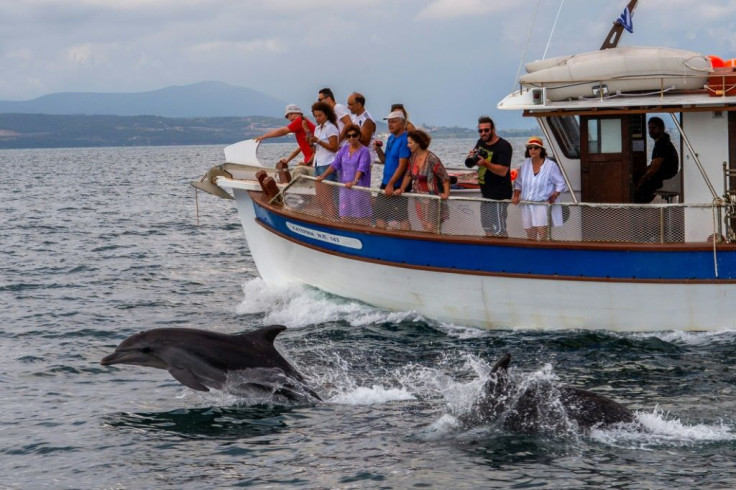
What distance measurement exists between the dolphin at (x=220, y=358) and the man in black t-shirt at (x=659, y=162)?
6.15 m

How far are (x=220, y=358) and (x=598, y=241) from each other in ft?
18.3

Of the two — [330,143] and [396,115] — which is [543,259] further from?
[330,143]

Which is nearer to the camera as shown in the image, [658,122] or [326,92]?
[658,122]

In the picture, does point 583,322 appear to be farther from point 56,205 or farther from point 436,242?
point 56,205

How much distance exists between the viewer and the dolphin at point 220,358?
12.5 metres

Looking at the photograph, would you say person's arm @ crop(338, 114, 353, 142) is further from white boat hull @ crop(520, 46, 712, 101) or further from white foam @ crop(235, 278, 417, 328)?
white boat hull @ crop(520, 46, 712, 101)

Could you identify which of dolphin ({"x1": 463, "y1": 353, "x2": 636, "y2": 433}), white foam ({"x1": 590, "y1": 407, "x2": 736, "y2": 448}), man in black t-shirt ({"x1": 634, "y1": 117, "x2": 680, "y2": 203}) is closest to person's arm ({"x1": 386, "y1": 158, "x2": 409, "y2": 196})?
man in black t-shirt ({"x1": 634, "y1": 117, "x2": 680, "y2": 203})

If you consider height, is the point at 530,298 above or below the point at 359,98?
below

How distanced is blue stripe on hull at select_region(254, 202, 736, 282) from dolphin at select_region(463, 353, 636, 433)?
398cm

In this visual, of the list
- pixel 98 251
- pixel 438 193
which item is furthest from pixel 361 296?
pixel 98 251

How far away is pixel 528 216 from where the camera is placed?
50.6ft

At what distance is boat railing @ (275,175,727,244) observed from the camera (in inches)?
588

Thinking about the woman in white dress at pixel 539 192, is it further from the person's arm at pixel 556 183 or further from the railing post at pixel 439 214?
the railing post at pixel 439 214

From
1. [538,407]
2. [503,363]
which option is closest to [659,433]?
[538,407]
